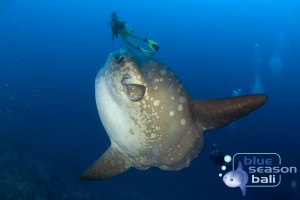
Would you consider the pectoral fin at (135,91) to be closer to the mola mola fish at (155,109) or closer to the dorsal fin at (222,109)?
the mola mola fish at (155,109)

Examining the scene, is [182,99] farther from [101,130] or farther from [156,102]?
[101,130]

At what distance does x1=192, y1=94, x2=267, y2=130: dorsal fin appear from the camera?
3.23 metres

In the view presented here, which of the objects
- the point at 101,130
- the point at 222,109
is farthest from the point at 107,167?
the point at 101,130

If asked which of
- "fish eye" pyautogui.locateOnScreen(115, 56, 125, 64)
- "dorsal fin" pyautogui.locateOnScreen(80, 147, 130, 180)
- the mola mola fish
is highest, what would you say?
"fish eye" pyautogui.locateOnScreen(115, 56, 125, 64)

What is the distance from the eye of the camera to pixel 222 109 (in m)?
3.34

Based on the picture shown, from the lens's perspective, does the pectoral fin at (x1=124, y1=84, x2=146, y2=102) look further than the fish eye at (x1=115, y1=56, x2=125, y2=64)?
No

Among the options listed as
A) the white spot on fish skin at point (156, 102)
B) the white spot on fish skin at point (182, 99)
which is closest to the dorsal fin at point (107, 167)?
the white spot on fish skin at point (156, 102)

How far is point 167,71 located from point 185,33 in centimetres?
13072

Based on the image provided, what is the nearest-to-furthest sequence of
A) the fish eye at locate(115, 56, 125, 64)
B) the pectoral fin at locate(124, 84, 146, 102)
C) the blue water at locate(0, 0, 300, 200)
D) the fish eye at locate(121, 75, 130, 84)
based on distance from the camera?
1. the pectoral fin at locate(124, 84, 146, 102)
2. the fish eye at locate(121, 75, 130, 84)
3. the fish eye at locate(115, 56, 125, 64)
4. the blue water at locate(0, 0, 300, 200)

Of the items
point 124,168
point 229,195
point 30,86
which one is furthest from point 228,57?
point 124,168

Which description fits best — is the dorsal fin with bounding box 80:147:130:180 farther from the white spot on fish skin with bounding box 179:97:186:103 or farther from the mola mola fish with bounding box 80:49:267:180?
the white spot on fish skin with bounding box 179:97:186:103

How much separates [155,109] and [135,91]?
1.15 feet

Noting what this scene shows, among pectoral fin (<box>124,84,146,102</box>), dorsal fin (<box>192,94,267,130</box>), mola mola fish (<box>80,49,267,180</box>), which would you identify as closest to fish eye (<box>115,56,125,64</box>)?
mola mola fish (<box>80,49,267,180</box>)

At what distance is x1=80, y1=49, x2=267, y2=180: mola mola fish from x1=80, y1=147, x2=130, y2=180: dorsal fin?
0.41 m
